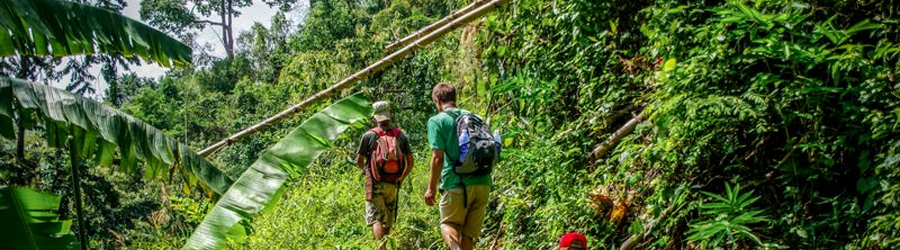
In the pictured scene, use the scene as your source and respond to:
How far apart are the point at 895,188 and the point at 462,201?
2511 millimetres

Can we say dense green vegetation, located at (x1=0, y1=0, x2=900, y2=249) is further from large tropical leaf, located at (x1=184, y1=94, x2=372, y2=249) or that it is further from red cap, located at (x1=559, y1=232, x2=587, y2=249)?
red cap, located at (x1=559, y1=232, x2=587, y2=249)

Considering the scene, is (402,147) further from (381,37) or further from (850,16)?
(381,37)

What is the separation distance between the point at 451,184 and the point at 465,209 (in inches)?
8.2

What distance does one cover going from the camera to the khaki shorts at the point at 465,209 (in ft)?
19.9

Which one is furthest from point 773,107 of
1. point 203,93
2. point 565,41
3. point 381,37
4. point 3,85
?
point 203,93

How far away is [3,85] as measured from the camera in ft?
15.8

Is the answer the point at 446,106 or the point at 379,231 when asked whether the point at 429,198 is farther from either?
the point at 379,231

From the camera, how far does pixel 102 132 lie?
4992 millimetres

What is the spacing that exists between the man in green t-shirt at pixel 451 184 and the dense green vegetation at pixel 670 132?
0.53m

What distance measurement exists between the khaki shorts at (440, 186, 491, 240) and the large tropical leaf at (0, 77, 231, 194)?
1396mm

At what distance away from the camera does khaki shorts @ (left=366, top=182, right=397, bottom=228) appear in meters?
7.32

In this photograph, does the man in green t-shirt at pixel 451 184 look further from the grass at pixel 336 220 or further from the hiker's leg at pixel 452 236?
the grass at pixel 336 220

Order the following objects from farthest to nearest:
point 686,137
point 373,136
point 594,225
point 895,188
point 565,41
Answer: point 565,41 < point 373,136 < point 594,225 < point 686,137 < point 895,188

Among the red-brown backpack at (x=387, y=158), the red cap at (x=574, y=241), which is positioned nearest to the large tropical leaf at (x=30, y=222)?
the red cap at (x=574, y=241)
